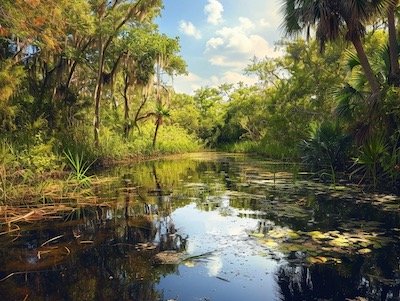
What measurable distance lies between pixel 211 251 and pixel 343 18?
364 inches

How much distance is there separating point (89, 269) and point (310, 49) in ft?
66.9

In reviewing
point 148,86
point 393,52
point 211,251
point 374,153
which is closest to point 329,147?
point 374,153

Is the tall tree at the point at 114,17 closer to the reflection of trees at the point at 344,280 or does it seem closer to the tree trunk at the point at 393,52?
the tree trunk at the point at 393,52

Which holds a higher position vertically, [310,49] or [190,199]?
[310,49]

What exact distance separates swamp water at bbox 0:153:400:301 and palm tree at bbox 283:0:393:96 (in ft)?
17.6

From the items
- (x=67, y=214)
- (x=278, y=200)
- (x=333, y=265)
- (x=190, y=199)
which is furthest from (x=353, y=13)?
(x=67, y=214)

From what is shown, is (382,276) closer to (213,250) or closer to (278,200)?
(213,250)

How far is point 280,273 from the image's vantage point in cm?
394

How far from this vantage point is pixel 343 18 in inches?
421

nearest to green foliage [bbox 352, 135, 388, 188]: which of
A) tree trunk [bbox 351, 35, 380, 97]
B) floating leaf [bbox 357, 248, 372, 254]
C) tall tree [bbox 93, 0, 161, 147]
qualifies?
tree trunk [bbox 351, 35, 380, 97]

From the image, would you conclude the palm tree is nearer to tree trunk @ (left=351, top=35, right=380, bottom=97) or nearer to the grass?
tree trunk @ (left=351, top=35, right=380, bottom=97)

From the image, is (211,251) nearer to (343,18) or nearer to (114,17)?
(343,18)

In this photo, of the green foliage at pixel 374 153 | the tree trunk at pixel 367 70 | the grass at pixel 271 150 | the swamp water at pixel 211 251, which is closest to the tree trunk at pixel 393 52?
the tree trunk at pixel 367 70

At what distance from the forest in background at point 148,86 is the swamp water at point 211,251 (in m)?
2.95
